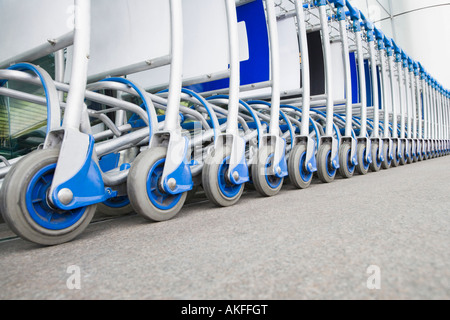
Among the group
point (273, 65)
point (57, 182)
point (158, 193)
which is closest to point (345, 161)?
point (273, 65)

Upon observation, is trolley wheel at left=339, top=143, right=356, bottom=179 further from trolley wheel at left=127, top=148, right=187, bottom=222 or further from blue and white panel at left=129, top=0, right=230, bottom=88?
trolley wheel at left=127, top=148, right=187, bottom=222

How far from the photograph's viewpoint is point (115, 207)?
55.1 inches

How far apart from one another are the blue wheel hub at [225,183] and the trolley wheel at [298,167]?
517 mm

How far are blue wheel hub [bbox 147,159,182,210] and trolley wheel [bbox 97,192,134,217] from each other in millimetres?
346

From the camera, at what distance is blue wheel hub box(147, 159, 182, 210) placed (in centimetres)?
105

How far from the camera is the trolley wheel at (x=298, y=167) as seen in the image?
180 cm

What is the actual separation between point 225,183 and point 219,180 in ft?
0.21

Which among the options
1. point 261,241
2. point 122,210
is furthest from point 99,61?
point 261,241

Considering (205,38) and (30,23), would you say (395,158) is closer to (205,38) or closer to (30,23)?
(205,38)

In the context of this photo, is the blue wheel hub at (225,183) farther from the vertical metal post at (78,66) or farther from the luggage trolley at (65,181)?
the vertical metal post at (78,66)

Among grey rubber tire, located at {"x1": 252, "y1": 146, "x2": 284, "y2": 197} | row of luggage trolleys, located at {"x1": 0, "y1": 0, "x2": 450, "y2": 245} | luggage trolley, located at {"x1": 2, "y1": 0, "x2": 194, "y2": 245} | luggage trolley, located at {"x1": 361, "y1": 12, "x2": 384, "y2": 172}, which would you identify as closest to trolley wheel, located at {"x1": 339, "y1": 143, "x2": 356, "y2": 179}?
row of luggage trolleys, located at {"x1": 0, "y1": 0, "x2": 450, "y2": 245}

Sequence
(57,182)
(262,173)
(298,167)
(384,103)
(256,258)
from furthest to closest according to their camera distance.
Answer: (384,103) < (298,167) < (262,173) < (57,182) < (256,258)

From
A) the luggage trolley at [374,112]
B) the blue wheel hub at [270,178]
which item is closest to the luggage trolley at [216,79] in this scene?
the blue wheel hub at [270,178]
